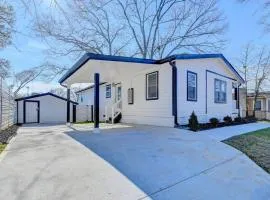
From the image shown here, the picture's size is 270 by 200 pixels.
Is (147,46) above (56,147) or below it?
above

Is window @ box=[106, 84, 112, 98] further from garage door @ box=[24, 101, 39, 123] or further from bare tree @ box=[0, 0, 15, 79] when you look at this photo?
bare tree @ box=[0, 0, 15, 79]

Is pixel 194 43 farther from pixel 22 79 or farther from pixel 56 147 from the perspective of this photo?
pixel 22 79

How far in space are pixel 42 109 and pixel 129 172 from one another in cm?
1750

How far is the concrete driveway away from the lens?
13.3 feet

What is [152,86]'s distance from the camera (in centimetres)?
1375

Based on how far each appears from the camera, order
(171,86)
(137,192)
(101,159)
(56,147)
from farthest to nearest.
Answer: (171,86), (56,147), (101,159), (137,192)

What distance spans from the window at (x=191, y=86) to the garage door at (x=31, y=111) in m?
12.4

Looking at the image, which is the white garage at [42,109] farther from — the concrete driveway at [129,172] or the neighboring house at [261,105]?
the neighboring house at [261,105]

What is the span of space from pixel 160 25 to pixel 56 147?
19.5 meters

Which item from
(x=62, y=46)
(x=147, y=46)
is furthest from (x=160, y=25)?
(x=62, y=46)

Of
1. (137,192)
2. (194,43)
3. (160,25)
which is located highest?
(160,25)

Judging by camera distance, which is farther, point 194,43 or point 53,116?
point 194,43

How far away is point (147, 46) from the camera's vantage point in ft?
81.9

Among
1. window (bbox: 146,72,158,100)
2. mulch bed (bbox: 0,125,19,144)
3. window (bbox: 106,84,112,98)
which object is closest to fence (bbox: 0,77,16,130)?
mulch bed (bbox: 0,125,19,144)
